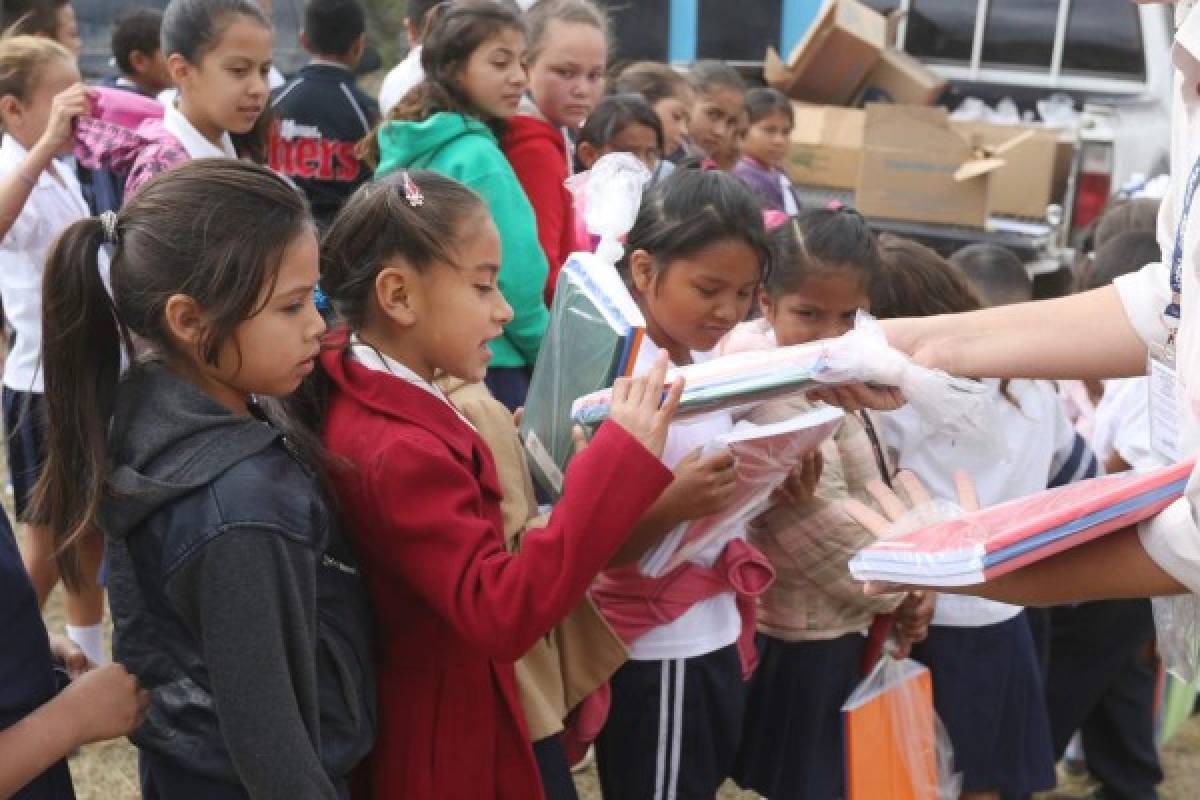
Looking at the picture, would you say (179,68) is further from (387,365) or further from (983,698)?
(983,698)

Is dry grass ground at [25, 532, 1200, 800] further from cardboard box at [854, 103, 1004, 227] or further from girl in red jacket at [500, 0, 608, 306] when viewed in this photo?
cardboard box at [854, 103, 1004, 227]

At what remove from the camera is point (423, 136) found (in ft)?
12.4

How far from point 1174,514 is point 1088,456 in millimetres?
1837

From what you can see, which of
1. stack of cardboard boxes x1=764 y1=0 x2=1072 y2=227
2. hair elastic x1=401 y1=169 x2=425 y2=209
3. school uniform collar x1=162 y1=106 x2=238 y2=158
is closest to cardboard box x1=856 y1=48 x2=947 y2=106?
stack of cardboard boxes x1=764 y1=0 x2=1072 y2=227

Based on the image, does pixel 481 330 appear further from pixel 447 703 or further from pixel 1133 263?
pixel 1133 263

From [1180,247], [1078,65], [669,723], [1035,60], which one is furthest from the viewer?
[1035,60]

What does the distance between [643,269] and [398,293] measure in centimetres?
64

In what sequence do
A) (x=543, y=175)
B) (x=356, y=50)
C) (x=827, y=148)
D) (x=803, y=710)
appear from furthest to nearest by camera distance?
(x=827, y=148) < (x=356, y=50) < (x=543, y=175) < (x=803, y=710)

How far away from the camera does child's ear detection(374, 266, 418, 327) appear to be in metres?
2.08

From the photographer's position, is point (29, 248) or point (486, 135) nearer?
point (486, 135)

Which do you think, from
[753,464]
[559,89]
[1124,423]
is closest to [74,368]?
[753,464]

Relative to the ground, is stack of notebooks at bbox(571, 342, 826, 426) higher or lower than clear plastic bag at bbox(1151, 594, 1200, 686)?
higher

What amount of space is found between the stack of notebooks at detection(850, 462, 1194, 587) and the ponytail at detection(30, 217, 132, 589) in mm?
1046

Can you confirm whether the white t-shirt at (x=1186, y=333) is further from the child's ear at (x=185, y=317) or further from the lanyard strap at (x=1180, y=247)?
the child's ear at (x=185, y=317)
